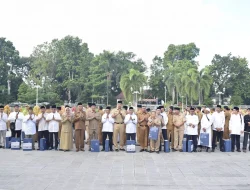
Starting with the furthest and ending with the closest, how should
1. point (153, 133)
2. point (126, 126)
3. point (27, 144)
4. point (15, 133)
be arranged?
point (15, 133) → point (126, 126) → point (27, 144) → point (153, 133)

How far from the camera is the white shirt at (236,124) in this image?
13.1 m

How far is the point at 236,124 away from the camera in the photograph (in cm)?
1314

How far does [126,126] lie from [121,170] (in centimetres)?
391

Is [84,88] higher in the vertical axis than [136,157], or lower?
higher

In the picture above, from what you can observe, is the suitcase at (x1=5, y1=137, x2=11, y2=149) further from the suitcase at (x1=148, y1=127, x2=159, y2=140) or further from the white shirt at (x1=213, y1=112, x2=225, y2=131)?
the white shirt at (x1=213, y1=112, x2=225, y2=131)

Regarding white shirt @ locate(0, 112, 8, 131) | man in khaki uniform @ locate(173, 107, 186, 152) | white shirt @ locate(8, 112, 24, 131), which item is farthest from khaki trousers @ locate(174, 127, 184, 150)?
white shirt @ locate(0, 112, 8, 131)

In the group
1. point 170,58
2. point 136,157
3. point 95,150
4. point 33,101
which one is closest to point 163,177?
point 136,157

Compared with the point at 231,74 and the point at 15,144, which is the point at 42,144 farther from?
the point at 231,74

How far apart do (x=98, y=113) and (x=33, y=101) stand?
3515cm

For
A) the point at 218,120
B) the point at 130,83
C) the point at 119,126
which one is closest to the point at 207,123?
the point at 218,120

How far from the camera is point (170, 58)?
2557 inches

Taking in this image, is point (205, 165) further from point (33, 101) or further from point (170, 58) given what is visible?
point (170, 58)

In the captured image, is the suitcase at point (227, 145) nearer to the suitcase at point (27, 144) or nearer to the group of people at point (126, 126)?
the group of people at point (126, 126)

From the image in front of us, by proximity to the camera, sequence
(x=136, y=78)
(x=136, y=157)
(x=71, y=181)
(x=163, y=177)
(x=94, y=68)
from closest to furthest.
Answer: (x=71, y=181)
(x=163, y=177)
(x=136, y=157)
(x=136, y=78)
(x=94, y=68)
